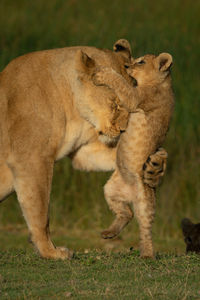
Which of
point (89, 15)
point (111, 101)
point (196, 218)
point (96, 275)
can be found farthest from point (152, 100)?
point (89, 15)

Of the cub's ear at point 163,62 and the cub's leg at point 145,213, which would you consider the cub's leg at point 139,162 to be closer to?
the cub's leg at point 145,213

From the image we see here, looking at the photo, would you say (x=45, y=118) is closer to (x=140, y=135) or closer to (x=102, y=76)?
(x=102, y=76)

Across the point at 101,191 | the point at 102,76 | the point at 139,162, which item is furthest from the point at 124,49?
the point at 101,191

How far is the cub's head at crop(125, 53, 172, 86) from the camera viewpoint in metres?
5.73

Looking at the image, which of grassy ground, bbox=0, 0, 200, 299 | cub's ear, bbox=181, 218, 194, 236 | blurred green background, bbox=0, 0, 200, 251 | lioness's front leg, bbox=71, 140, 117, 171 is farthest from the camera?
blurred green background, bbox=0, 0, 200, 251

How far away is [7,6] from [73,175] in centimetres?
604

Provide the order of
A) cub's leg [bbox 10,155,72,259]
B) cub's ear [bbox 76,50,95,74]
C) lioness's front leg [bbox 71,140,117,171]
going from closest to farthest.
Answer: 1. cub's leg [bbox 10,155,72,259]
2. cub's ear [bbox 76,50,95,74]
3. lioness's front leg [bbox 71,140,117,171]

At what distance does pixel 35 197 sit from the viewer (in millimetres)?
5328

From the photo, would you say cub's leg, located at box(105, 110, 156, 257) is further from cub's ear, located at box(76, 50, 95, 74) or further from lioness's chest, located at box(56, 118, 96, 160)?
cub's ear, located at box(76, 50, 95, 74)

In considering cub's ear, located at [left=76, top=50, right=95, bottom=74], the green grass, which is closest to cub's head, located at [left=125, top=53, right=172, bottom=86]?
cub's ear, located at [left=76, top=50, right=95, bottom=74]

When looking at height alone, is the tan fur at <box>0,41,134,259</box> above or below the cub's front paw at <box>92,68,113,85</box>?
below

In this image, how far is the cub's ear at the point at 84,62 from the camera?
18.2ft

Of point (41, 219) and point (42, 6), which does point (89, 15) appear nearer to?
point (42, 6)

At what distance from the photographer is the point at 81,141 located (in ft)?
18.7
